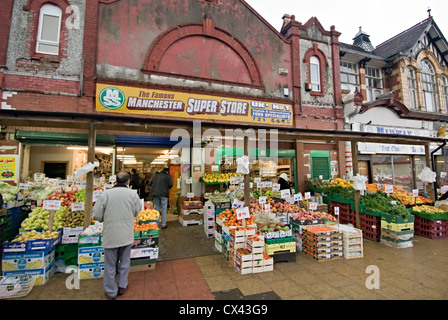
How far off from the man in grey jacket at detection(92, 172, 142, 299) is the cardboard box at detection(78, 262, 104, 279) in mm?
752

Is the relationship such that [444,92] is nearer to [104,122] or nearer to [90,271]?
[104,122]

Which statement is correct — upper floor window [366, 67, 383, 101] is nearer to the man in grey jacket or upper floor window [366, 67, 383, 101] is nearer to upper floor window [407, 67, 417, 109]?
upper floor window [407, 67, 417, 109]

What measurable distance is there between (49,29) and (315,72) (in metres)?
12.8

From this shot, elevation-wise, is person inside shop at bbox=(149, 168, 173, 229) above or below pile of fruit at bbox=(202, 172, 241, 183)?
below

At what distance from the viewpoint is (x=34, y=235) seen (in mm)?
4637

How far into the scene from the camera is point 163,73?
998 cm

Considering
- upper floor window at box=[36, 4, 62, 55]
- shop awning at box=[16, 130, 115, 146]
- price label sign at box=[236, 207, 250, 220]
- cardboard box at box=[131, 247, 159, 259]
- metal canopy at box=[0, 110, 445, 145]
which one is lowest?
cardboard box at box=[131, 247, 159, 259]

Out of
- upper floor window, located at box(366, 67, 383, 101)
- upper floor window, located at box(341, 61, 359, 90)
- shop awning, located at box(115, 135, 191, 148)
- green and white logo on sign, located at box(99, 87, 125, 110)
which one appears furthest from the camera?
upper floor window, located at box(366, 67, 383, 101)

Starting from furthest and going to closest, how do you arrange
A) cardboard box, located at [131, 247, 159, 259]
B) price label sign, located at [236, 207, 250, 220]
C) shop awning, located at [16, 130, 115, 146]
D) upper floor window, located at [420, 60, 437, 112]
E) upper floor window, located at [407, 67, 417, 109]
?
upper floor window, located at [420, 60, 437, 112] → upper floor window, located at [407, 67, 417, 109] → shop awning, located at [16, 130, 115, 146] → price label sign, located at [236, 207, 250, 220] → cardboard box, located at [131, 247, 159, 259]

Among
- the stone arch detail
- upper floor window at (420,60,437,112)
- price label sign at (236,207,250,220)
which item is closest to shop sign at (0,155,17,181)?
the stone arch detail

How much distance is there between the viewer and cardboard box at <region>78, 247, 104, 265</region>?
4472mm

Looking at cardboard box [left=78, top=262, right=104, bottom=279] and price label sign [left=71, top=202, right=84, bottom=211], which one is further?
price label sign [left=71, top=202, right=84, bottom=211]

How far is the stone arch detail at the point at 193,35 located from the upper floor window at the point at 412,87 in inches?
485
